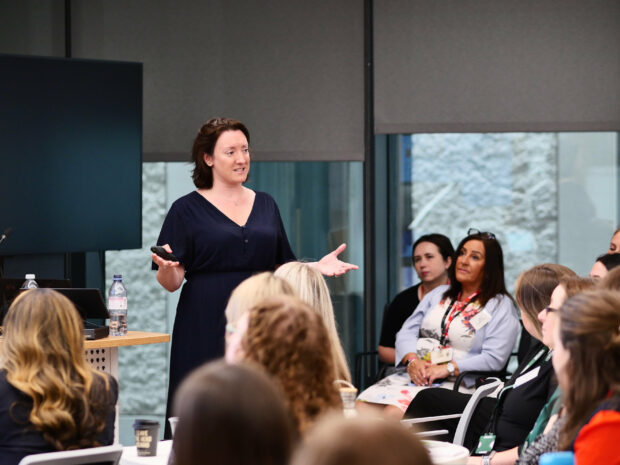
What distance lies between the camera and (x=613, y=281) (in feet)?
9.11

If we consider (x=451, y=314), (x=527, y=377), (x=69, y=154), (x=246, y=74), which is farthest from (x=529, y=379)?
(x=246, y=74)

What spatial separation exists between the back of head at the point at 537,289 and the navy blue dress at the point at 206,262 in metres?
1.12

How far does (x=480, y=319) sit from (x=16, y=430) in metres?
3.00

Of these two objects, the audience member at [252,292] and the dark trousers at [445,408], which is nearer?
the audience member at [252,292]

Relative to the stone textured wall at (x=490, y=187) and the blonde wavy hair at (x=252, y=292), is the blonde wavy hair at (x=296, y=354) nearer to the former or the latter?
the blonde wavy hair at (x=252, y=292)

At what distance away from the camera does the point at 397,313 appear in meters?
5.48

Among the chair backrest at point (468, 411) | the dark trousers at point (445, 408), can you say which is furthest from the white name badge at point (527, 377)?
the dark trousers at point (445, 408)

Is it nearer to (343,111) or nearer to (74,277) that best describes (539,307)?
(343,111)

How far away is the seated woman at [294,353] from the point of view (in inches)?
74.8

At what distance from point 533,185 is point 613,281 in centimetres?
335

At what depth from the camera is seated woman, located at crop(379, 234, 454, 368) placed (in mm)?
5422

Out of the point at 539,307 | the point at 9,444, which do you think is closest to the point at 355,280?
the point at 539,307

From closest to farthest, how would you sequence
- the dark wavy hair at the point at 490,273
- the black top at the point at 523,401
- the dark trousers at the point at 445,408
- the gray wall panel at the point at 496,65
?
the black top at the point at 523,401
the dark trousers at the point at 445,408
the dark wavy hair at the point at 490,273
the gray wall panel at the point at 496,65

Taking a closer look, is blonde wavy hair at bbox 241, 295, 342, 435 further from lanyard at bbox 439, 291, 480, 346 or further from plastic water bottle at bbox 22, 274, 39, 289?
Result: lanyard at bbox 439, 291, 480, 346
